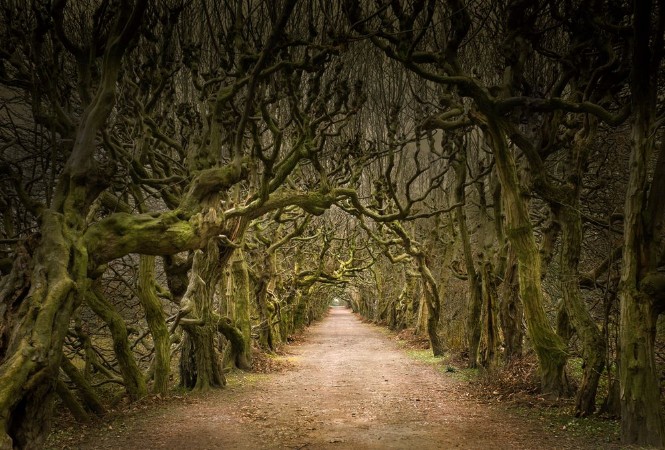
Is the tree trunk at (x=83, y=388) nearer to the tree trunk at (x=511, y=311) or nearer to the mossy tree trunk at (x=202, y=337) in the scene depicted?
the mossy tree trunk at (x=202, y=337)

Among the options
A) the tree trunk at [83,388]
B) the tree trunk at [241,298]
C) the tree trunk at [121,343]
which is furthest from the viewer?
the tree trunk at [241,298]

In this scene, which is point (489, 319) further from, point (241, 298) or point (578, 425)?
point (241, 298)

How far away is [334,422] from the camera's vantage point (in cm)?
834

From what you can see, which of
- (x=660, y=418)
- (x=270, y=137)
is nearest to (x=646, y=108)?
(x=660, y=418)

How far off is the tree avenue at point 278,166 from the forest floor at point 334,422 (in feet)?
2.54

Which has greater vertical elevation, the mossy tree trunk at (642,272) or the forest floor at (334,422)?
the mossy tree trunk at (642,272)

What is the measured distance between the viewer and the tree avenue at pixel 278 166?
5680 mm

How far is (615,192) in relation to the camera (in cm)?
880

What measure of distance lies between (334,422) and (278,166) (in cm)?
493

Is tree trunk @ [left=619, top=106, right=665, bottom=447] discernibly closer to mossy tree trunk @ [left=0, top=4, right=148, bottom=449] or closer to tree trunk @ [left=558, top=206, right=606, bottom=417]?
tree trunk @ [left=558, top=206, right=606, bottom=417]

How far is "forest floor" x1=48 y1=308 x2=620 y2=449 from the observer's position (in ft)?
Answer: 22.6

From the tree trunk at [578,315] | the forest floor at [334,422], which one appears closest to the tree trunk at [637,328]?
the forest floor at [334,422]

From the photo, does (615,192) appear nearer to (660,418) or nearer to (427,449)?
(660,418)

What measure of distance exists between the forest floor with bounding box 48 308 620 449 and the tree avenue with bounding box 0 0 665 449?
773mm
